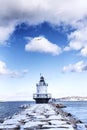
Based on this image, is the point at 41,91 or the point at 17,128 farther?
the point at 41,91

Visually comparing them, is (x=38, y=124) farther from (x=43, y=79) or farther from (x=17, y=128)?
(x=43, y=79)

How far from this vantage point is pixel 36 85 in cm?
9288

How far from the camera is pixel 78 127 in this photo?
23688 mm

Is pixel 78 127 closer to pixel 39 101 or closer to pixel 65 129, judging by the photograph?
pixel 65 129

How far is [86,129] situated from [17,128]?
4.46 m

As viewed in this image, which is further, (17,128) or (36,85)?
(36,85)

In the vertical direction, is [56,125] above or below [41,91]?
below

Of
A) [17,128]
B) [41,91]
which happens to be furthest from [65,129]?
[41,91]

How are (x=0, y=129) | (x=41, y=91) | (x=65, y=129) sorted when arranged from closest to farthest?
(x=65, y=129)
(x=0, y=129)
(x=41, y=91)

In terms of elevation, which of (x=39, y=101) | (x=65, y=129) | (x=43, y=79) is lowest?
(x=65, y=129)

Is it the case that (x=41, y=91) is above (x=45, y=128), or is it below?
above

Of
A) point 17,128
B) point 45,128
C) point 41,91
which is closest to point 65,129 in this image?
point 45,128

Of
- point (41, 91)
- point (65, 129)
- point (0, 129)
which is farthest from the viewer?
point (41, 91)

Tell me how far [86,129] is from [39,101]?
6905cm
